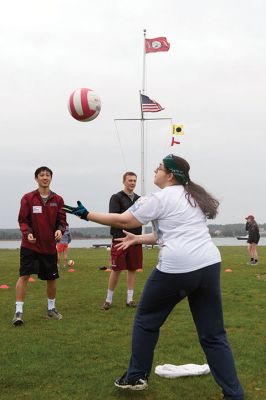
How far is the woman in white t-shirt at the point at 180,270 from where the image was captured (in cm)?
418

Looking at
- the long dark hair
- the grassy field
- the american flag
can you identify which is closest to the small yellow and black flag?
the american flag

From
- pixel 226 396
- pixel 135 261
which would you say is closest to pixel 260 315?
pixel 135 261

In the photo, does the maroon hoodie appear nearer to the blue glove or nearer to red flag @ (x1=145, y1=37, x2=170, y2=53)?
the blue glove

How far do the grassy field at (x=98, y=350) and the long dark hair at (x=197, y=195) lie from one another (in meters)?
1.72

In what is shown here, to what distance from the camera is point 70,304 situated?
31.3ft

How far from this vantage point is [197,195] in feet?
14.4

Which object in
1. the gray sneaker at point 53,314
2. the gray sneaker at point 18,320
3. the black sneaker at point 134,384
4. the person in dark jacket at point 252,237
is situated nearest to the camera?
the black sneaker at point 134,384

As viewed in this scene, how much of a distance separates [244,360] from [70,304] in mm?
4755

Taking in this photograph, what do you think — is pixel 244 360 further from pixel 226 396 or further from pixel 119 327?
pixel 119 327

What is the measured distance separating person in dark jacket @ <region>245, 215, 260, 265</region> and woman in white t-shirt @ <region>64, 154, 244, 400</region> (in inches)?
605

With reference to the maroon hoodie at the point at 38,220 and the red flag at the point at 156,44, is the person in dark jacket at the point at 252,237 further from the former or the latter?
the red flag at the point at 156,44

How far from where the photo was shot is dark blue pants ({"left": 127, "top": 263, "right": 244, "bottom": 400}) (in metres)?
4.17

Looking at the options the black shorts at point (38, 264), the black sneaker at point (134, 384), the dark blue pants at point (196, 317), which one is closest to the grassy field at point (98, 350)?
the black sneaker at point (134, 384)

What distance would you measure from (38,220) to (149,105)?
82.0 ft
